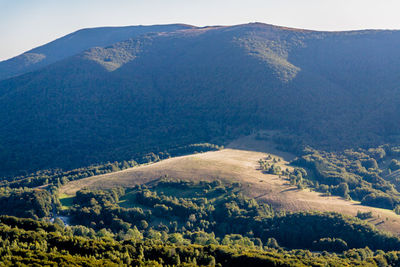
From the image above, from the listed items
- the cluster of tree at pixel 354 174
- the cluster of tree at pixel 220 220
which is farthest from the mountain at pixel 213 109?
the cluster of tree at pixel 220 220

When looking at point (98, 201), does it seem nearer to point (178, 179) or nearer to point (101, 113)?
point (178, 179)

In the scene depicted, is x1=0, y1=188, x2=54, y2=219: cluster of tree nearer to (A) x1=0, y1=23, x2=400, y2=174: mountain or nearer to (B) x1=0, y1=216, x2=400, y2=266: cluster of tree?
(B) x1=0, y1=216, x2=400, y2=266: cluster of tree

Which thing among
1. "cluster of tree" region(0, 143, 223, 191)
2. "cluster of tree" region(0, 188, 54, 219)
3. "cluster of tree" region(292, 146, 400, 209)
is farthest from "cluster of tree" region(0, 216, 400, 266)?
"cluster of tree" region(292, 146, 400, 209)

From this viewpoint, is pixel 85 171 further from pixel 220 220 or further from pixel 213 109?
pixel 213 109

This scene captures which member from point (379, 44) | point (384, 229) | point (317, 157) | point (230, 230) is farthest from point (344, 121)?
point (230, 230)

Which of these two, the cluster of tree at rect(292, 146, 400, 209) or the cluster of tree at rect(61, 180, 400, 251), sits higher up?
the cluster of tree at rect(61, 180, 400, 251)

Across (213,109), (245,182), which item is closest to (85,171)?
(245,182)

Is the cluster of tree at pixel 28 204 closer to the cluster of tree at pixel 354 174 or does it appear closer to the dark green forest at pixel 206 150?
the dark green forest at pixel 206 150
